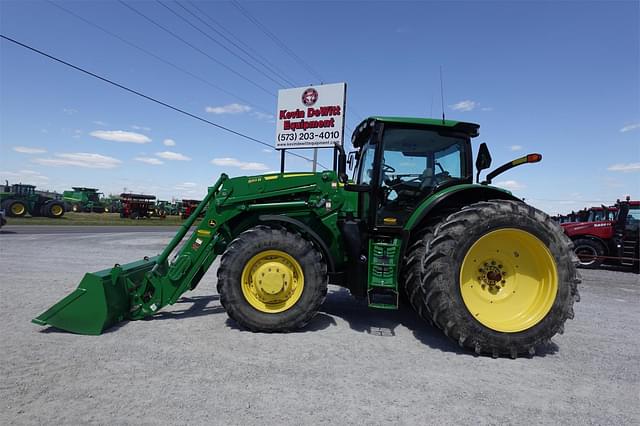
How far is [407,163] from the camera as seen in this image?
420 cm

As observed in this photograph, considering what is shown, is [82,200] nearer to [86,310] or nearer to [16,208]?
[16,208]

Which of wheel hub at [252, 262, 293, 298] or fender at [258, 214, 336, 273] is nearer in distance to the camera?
wheel hub at [252, 262, 293, 298]

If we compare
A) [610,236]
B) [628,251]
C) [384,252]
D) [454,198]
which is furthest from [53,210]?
[628,251]

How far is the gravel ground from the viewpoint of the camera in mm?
2199

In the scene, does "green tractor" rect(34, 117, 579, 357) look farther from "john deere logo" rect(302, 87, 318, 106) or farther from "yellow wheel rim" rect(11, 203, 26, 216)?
"yellow wheel rim" rect(11, 203, 26, 216)

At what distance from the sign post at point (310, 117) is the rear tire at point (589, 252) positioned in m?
8.81

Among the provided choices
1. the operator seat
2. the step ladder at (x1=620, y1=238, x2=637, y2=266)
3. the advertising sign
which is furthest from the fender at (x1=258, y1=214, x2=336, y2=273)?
the advertising sign

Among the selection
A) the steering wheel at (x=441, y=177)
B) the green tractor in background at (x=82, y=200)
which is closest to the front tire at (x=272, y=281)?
the steering wheel at (x=441, y=177)

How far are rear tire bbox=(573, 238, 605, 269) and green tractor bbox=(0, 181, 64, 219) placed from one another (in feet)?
98.9

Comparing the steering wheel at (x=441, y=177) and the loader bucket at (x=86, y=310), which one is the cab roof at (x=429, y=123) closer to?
the steering wheel at (x=441, y=177)

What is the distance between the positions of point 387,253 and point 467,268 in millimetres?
800

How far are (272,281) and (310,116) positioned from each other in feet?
39.7

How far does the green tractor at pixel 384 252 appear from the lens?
329 cm

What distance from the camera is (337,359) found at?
118 inches
